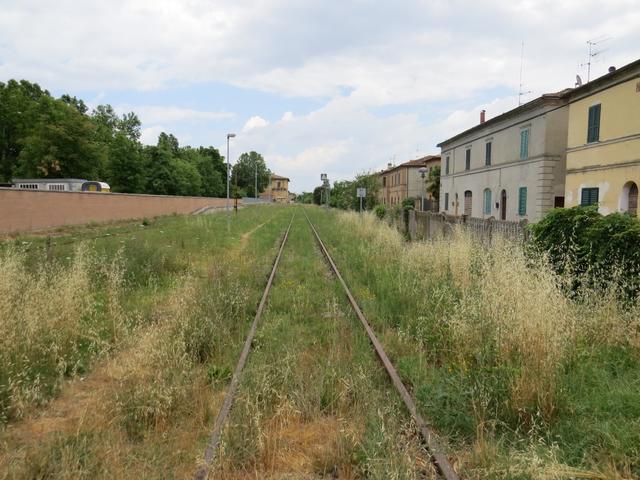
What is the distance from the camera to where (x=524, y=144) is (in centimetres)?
2972

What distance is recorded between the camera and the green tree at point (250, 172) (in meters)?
136

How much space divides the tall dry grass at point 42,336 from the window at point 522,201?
93.3ft

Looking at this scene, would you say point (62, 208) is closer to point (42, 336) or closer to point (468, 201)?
Result: point (42, 336)

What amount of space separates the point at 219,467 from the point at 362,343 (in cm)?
288

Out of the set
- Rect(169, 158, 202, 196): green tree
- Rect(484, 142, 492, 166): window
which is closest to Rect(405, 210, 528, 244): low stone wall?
Rect(484, 142, 492, 166): window

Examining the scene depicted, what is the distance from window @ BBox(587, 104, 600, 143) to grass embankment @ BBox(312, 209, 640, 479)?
1827cm

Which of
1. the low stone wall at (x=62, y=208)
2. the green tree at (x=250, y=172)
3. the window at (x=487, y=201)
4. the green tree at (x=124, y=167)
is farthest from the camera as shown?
the green tree at (x=250, y=172)

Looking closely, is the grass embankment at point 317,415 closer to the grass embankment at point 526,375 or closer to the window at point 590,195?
the grass embankment at point 526,375

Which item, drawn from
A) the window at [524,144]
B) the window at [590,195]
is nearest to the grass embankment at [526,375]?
the window at [590,195]

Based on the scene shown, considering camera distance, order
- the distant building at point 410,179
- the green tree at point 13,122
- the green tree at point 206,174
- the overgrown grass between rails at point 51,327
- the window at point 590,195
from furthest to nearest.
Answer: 1. the green tree at point 206,174
2. the distant building at point 410,179
3. the green tree at point 13,122
4. the window at point 590,195
5. the overgrown grass between rails at point 51,327

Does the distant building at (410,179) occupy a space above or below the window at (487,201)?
above

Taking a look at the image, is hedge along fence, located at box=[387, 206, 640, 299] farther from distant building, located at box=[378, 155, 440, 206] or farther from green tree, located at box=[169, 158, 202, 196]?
green tree, located at box=[169, 158, 202, 196]

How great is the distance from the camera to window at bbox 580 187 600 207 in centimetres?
2164

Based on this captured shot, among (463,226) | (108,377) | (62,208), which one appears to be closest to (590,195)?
(463,226)
